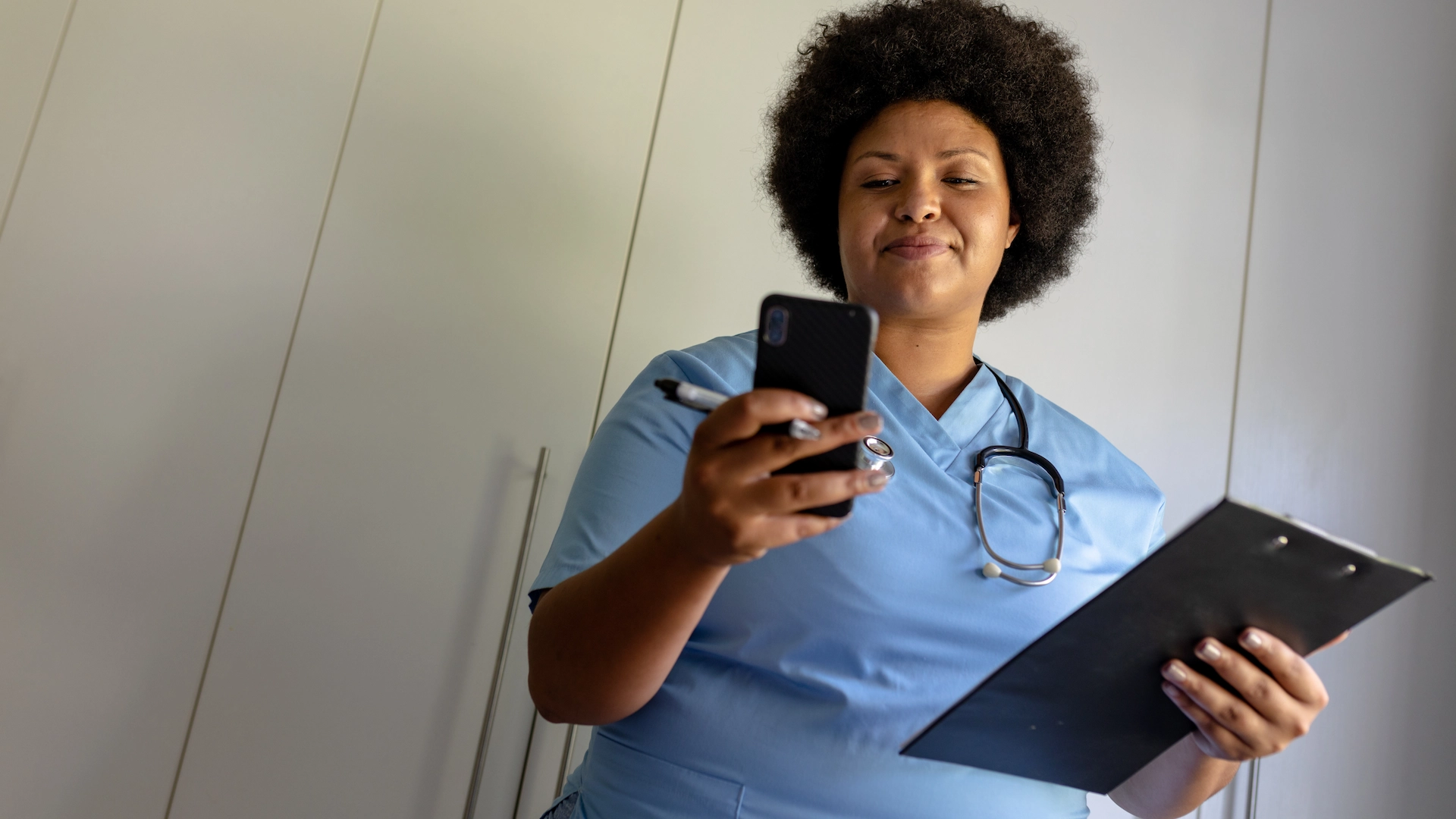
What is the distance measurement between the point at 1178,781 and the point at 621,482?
0.56 m

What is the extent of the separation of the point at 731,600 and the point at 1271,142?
1.39 meters

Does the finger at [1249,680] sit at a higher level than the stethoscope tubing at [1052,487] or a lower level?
lower

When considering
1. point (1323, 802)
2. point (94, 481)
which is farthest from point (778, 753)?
point (1323, 802)

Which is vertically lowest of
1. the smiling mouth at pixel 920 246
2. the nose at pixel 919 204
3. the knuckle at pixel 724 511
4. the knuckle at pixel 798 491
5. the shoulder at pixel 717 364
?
the knuckle at pixel 724 511

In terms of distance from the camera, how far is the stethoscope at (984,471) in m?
0.84

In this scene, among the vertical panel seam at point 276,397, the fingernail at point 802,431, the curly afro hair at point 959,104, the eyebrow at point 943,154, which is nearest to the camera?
the fingernail at point 802,431

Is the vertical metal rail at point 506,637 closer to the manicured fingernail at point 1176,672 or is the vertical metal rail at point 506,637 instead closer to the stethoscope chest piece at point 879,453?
the stethoscope chest piece at point 879,453

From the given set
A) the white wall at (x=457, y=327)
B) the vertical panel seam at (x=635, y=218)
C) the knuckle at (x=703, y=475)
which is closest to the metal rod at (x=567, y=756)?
the white wall at (x=457, y=327)

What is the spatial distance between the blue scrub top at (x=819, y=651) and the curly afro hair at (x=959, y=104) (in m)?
0.48

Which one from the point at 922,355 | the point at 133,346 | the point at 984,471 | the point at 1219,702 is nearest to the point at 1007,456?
the point at 984,471

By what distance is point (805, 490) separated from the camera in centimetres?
50

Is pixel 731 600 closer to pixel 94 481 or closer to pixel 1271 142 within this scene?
pixel 94 481

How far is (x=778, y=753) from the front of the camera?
778 mm

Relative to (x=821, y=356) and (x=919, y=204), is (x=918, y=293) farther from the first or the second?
(x=821, y=356)
